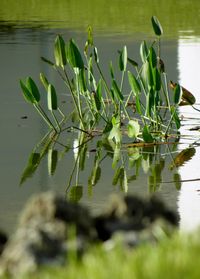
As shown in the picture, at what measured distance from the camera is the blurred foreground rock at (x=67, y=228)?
71.2 inches

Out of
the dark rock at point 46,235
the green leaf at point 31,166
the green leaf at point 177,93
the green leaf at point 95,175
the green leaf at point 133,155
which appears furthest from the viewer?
the green leaf at point 177,93

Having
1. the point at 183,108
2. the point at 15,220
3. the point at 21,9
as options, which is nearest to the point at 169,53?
the point at 183,108

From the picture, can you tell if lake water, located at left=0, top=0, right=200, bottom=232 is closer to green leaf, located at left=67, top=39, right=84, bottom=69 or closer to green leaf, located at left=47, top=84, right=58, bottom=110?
green leaf, located at left=47, top=84, right=58, bottom=110

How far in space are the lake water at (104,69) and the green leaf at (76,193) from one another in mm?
26

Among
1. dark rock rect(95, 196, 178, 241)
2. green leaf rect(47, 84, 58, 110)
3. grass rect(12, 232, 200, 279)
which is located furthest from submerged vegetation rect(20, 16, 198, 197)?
grass rect(12, 232, 200, 279)

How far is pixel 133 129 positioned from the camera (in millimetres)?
4641

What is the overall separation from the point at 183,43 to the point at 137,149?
3.98 metres

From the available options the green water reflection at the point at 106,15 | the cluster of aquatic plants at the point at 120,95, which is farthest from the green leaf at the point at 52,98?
the green water reflection at the point at 106,15

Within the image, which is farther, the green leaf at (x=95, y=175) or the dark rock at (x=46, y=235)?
the green leaf at (x=95, y=175)

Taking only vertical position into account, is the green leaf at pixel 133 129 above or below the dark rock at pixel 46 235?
below

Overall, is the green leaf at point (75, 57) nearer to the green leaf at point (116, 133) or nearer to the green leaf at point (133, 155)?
the green leaf at point (116, 133)

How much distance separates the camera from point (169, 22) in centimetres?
1091

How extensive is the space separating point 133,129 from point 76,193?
86cm

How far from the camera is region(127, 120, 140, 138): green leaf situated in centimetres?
461
